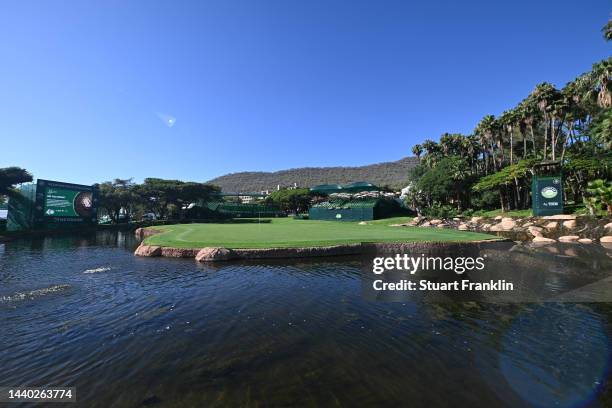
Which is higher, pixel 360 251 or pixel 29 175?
pixel 29 175

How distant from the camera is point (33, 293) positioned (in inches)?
426

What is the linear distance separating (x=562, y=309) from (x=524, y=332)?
2913mm

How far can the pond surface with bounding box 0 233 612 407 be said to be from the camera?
477 cm

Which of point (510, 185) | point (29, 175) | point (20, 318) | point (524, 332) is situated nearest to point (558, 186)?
point (510, 185)

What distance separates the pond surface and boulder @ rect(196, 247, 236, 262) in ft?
16.0

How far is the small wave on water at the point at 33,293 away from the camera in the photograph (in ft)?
33.1

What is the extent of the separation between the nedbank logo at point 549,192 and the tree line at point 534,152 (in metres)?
2.55

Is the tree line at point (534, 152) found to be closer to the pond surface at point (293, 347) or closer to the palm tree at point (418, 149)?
the palm tree at point (418, 149)

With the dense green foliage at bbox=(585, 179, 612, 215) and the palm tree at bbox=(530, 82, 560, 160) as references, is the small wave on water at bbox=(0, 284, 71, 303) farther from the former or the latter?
the palm tree at bbox=(530, 82, 560, 160)

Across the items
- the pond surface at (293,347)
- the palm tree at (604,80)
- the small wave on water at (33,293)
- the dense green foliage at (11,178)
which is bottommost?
the pond surface at (293,347)

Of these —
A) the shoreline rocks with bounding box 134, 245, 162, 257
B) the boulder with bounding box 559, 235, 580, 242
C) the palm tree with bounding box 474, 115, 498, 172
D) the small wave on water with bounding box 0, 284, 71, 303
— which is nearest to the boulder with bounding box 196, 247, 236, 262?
the shoreline rocks with bounding box 134, 245, 162, 257

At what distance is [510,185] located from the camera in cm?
4450

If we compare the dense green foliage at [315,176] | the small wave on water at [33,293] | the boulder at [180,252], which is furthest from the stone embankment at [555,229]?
the dense green foliage at [315,176]

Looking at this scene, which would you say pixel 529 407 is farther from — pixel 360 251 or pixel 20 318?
pixel 360 251
